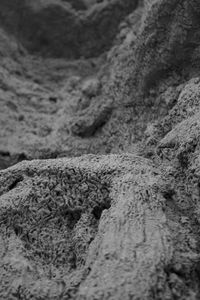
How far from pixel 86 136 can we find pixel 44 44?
376cm

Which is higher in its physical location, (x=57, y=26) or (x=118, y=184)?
(x=57, y=26)

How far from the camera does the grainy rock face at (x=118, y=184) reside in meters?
2.14

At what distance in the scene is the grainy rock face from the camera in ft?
7.02

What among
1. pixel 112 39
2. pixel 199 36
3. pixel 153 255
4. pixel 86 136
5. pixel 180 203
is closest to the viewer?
pixel 153 255

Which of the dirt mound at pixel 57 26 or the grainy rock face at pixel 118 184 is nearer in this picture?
the grainy rock face at pixel 118 184

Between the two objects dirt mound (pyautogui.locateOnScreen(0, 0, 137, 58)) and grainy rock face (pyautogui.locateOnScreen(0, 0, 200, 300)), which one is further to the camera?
dirt mound (pyautogui.locateOnScreen(0, 0, 137, 58))

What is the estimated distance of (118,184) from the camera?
2666 millimetres

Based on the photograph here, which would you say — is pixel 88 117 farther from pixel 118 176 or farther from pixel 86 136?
pixel 118 176

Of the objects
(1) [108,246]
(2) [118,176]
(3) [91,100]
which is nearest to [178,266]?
(1) [108,246]

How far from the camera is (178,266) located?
7.02 feet

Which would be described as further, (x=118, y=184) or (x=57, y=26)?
(x=57, y=26)

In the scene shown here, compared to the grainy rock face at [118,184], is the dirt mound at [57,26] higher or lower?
higher

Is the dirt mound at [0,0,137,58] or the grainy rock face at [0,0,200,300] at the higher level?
the dirt mound at [0,0,137,58]

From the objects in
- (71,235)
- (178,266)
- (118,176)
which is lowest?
(178,266)
